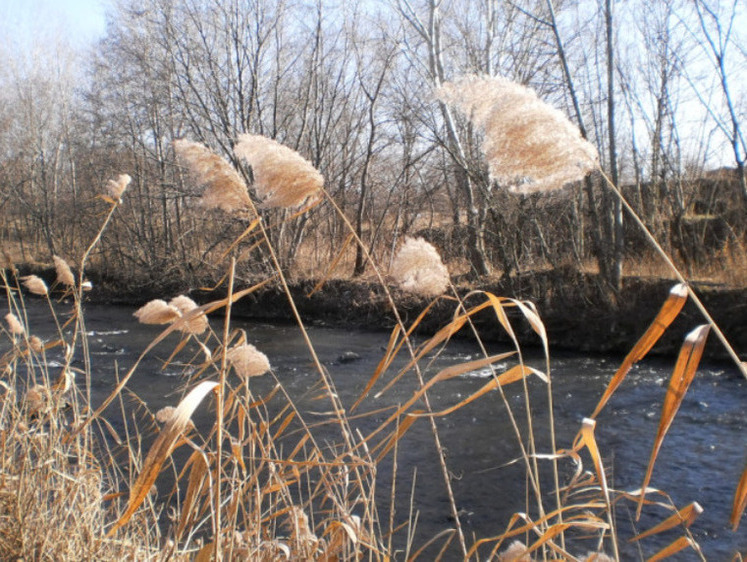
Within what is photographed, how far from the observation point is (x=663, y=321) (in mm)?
1119

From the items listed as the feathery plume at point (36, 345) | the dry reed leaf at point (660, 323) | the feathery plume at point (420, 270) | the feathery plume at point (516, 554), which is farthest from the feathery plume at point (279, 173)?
the feathery plume at point (36, 345)

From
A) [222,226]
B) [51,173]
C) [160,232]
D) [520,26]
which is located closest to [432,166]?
[520,26]

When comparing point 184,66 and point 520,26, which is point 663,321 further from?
point 184,66

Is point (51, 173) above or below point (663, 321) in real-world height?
above

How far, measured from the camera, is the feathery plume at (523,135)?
1.24m

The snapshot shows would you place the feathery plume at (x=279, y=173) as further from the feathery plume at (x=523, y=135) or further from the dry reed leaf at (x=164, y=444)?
the dry reed leaf at (x=164, y=444)

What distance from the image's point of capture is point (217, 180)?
1.54 metres

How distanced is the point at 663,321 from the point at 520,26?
13.5m

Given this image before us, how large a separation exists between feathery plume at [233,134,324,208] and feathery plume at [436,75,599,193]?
337 mm

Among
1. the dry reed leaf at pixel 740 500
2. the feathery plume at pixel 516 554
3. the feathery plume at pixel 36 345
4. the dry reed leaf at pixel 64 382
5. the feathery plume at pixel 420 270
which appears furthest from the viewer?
the feathery plume at pixel 36 345

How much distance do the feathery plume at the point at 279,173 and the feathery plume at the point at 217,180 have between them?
0.07 metres

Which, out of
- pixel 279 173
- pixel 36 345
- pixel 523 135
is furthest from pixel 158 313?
pixel 36 345

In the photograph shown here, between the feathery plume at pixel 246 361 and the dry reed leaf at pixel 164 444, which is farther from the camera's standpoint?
the feathery plume at pixel 246 361

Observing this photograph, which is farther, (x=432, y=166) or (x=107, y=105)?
(x=107, y=105)
